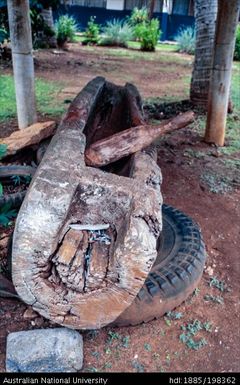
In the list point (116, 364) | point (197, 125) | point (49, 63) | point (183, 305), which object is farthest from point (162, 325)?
point (49, 63)

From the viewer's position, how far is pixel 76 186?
2.03m

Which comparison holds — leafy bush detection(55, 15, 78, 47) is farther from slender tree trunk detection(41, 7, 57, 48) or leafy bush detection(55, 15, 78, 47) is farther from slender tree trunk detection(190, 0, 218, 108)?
slender tree trunk detection(190, 0, 218, 108)

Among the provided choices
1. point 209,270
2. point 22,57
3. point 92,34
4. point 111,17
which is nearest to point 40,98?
point 22,57

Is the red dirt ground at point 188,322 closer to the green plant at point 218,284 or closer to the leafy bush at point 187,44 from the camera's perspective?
the green plant at point 218,284

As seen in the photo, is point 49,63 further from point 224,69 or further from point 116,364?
point 116,364

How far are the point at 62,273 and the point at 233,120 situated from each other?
520cm

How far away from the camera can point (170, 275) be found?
8.40 ft

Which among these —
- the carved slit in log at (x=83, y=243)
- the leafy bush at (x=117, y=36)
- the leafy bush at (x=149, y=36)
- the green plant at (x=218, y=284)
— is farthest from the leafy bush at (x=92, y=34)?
the carved slit in log at (x=83, y=243)

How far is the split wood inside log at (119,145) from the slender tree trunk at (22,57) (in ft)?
9.41

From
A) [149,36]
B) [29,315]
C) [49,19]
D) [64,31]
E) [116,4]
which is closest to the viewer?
[29,315]

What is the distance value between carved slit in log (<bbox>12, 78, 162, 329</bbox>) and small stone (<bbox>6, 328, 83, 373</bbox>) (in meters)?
0.14

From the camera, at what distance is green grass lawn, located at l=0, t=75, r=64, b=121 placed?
652 centimetres

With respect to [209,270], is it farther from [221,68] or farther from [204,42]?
[204,42]

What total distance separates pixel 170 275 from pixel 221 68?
10.7 ft
